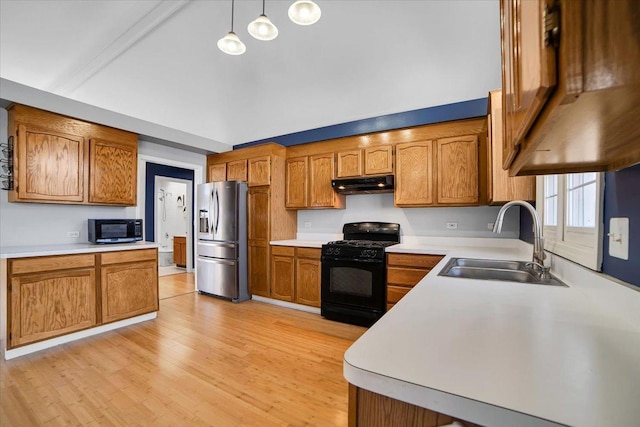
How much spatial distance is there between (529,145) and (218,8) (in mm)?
3042

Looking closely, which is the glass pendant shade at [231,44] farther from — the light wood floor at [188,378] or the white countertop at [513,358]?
the light wood floor at [188,378]

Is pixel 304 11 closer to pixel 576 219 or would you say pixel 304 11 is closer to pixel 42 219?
pixel 576 219

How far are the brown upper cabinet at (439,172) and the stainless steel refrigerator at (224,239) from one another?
2.30m

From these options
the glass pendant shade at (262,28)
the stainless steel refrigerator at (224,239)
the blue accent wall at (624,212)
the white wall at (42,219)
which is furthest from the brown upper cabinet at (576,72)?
the white wall at (42,219)

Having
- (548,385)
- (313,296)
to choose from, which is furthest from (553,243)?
(313,296)

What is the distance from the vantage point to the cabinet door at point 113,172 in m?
3.12

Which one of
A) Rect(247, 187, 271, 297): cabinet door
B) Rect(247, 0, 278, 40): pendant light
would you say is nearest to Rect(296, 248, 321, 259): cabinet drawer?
Rect(247, 187, 271, 297): cabinet door

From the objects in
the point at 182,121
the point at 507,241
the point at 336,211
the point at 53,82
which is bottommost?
the point at 507,241

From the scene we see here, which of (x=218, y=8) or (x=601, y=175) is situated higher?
(x=218, y=8)

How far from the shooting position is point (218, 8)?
259 centimetres

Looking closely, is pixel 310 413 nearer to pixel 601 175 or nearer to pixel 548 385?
pixel 548 385

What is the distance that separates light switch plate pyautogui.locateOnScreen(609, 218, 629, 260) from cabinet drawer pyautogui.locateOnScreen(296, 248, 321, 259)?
2.80m

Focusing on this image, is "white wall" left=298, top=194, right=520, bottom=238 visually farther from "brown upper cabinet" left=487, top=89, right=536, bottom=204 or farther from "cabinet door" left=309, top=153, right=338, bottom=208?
"brown upper cabinet" left=487, top=89, right=536, bottom=204

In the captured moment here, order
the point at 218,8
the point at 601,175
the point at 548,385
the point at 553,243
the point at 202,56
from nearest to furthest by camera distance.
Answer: the point at 548,385 → the point at 601,175 → the point at 553,243 → the point at 218,8 → the point at 202,56
